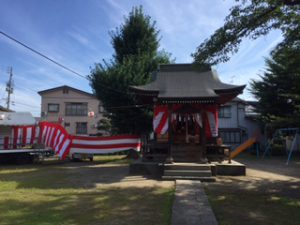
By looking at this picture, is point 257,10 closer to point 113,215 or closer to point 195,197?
point 195,197

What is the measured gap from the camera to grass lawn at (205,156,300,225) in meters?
4.97

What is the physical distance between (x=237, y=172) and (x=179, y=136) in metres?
3.60

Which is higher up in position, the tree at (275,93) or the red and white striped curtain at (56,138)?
the tree at (275,93)

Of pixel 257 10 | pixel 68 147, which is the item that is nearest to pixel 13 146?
pixel 68 147

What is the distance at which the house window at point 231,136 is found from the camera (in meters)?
26.4

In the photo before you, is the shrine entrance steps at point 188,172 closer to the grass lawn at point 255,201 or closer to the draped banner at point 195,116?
the grass lawn at point 255,201

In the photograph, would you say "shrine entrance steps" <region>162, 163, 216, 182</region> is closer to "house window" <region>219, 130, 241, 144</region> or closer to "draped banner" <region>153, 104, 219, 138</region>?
"draped banner" <region>153, 104, 219, 138</region>

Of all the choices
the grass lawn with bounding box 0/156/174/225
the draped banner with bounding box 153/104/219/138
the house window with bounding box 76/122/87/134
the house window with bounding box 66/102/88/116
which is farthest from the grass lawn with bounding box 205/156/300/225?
the house window with bounding box 66/102/88/116

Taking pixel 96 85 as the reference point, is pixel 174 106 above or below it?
below

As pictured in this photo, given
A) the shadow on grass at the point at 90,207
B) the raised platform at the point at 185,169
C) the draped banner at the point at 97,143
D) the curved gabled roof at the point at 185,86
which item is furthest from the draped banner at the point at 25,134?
the shadow on grass at the point at 90,207

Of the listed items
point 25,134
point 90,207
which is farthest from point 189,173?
point 25,134

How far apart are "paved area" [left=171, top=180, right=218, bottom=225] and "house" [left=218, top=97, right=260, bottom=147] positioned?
19.6 meters

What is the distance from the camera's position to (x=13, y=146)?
51.2ft

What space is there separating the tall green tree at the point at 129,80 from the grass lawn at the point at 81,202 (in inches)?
326
